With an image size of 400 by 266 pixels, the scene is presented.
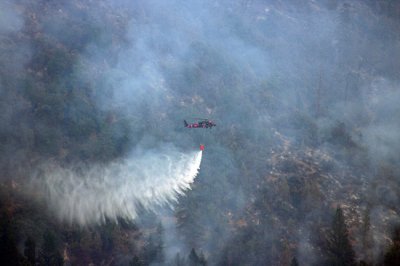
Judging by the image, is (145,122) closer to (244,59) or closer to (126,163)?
(126,163)

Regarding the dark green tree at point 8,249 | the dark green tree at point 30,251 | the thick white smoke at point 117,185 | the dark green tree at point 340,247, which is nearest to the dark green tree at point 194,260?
the thick white smoke at point 117,185

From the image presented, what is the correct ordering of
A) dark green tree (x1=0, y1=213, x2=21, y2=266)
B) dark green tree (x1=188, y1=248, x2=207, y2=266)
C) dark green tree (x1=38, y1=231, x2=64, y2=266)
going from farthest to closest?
dark green tree (x1=188, y1=248, x2=207, y2=266) < dark green tree (x1=38, y1=231, x2=64, y2=266) < dark green tree (x1=0, y1=213, x2=21, y2=266)

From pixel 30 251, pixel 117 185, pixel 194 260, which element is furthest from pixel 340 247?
pixel 30 251

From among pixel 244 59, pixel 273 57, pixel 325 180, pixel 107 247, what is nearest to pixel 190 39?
pixel 244 59

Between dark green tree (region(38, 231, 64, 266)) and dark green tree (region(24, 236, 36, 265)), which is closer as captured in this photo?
dark green tree (region(24, 236, 36, 265))

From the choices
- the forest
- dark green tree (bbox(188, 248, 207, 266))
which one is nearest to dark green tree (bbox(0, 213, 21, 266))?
the forest

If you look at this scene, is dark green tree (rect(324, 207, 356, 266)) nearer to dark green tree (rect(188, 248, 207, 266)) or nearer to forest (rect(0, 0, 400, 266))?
forest (rect(0, 0, 400, 266))
